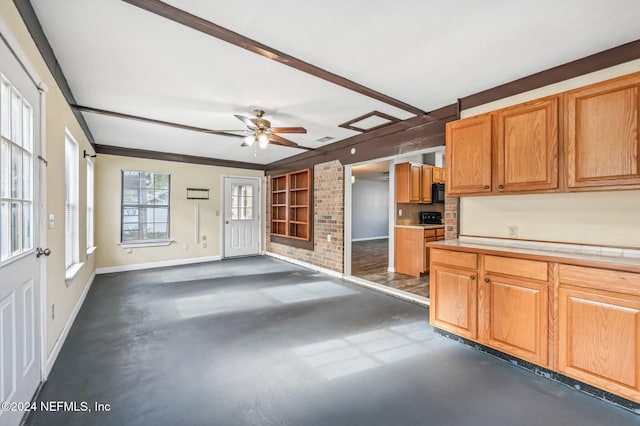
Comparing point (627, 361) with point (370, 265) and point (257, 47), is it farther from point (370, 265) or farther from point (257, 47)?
point (370, 265)

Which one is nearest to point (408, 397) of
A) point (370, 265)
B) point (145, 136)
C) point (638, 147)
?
point (638, 147)

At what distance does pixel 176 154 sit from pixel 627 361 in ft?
22.8

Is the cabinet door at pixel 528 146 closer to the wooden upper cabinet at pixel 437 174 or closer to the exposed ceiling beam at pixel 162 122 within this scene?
the exposed ceiling beam at pixel 162 122

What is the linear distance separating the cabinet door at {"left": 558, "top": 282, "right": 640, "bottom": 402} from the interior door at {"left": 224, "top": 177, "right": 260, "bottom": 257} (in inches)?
246

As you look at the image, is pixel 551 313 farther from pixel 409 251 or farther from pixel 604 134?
pixel 409 251

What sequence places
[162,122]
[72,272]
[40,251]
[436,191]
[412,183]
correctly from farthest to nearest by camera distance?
[436,191] < [412,183] < [162,122] < [72,272] < [40,251]

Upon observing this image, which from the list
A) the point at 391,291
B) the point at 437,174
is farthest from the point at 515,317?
the point at 437,174

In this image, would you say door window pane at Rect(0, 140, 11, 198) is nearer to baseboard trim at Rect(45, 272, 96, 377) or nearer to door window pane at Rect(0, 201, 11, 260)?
door window pane at Rect(0, 201, 11, 260)

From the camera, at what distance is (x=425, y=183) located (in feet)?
18.9

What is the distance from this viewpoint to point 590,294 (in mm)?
1862

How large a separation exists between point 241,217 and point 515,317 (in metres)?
6.10

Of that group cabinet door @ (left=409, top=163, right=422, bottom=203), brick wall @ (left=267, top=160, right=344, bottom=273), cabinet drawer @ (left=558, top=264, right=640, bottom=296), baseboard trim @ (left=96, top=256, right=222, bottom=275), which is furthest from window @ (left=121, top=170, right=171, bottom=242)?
cabinet drawer @ (left=558, top=264, right=640, bottom=296)

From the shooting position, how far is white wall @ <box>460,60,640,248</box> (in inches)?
82.3

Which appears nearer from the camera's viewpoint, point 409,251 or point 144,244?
point 409,251
